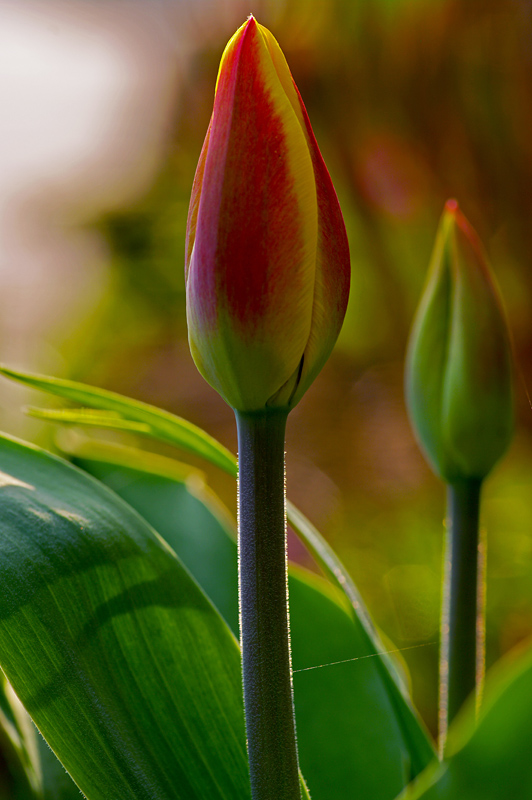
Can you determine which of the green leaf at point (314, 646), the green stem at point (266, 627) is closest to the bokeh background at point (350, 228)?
the green leaf at point (314, 646)

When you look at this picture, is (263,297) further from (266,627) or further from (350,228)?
(350,228)

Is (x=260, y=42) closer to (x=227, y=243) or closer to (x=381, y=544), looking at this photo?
(x=227, y=243)

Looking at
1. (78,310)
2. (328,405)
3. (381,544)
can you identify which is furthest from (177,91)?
(381,544)

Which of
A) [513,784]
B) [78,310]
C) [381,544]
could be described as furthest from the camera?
[78,310]

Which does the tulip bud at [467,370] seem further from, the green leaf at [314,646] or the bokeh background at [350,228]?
the bokeh background at [350,228]

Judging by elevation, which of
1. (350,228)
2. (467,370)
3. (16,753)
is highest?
(350,228)

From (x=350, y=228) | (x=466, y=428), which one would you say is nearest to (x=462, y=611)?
(x=466, y=428)
